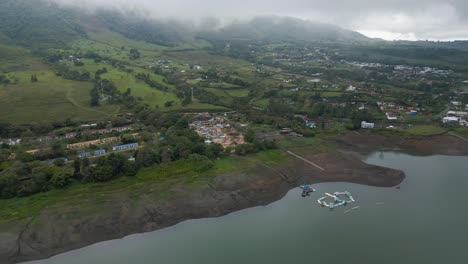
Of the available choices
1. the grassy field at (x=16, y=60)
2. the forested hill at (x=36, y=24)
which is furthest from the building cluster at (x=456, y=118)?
the forested hill at (x=36, y=24)

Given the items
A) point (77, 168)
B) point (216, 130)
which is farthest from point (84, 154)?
point (216, 130)

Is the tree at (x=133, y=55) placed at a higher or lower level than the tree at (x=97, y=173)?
higher

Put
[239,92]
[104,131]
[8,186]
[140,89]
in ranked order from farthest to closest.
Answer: [239,92], [140,89], [104,131], [8,186]

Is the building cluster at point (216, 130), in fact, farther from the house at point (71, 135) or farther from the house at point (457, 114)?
the house at point (457, 114)

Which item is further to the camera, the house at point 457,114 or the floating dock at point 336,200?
the house at point 457,114

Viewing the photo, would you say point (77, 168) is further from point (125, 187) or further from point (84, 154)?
point (125, 187)

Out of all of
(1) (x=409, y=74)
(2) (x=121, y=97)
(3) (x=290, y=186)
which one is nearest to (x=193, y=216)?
(3) (x=290, y=186)
